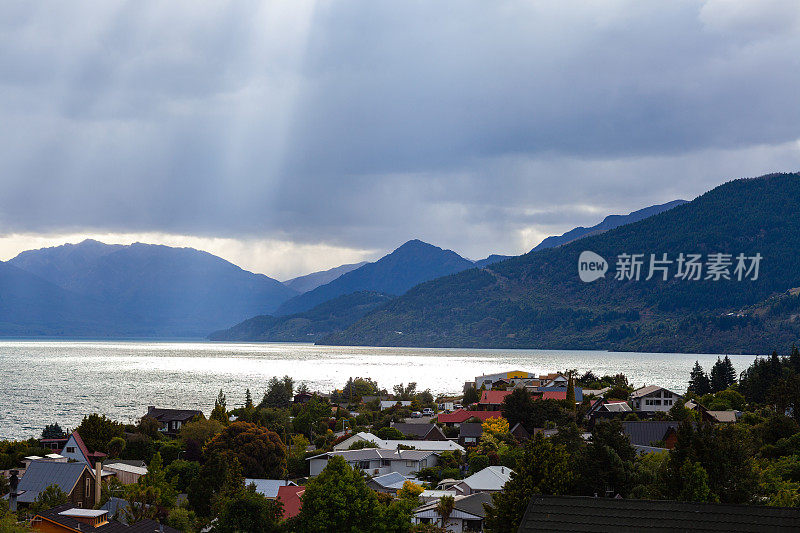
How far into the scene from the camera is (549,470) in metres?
29.0

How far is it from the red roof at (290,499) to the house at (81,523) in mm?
6534

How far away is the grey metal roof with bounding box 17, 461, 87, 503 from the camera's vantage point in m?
40.8

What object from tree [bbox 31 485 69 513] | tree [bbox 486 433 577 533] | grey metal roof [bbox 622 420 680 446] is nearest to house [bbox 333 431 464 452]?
grey metal roof [bbox 622 420 680 446]

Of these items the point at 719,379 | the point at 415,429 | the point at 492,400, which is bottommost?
the point at 415,429

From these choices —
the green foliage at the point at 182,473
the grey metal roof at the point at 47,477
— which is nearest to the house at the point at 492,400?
the green foliage at the point at 182,473

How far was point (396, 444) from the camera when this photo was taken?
63.9 m

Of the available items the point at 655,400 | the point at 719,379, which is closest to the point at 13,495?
the point at 655,400

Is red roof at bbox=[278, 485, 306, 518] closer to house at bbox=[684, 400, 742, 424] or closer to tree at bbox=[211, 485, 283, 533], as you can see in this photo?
tree at bbox=[211, 485, 283, 533]

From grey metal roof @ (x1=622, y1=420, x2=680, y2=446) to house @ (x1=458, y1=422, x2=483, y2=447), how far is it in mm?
15948

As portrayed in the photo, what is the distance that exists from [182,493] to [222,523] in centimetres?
1853

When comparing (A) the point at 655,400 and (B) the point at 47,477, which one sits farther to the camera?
(A) the point at 655,400

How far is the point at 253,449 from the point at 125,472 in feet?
26.4

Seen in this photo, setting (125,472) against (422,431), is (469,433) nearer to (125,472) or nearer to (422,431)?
(422,431)

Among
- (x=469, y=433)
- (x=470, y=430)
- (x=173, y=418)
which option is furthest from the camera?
(x=173, y=418)
